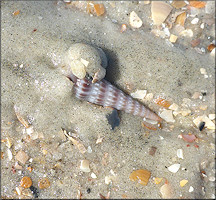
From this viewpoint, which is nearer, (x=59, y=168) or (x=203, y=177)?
(x=59, y=168)

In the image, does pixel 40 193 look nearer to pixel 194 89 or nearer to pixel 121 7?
pixel 194 89

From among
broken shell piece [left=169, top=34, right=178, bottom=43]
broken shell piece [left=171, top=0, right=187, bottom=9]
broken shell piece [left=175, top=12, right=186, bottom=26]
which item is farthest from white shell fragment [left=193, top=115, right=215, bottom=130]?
broken shell piece [left=171, top=0, right=187, bottom=9]

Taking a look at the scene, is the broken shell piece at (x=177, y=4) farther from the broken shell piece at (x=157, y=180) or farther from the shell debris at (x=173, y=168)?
the broken shell piece at (x=157, y=180)

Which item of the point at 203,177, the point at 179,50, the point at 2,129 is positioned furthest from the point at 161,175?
the point at 2,129

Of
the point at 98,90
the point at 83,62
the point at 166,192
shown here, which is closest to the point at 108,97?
the point at 98,90

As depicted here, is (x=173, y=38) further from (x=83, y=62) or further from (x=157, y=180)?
(x=157, y=180)

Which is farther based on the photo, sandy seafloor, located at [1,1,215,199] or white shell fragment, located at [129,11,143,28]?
white shell fragment, located at [129,11,143,28]

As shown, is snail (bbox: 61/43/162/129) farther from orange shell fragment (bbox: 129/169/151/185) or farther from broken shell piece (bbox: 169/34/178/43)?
broken shell piece (bbox: 169/34/178/43)
